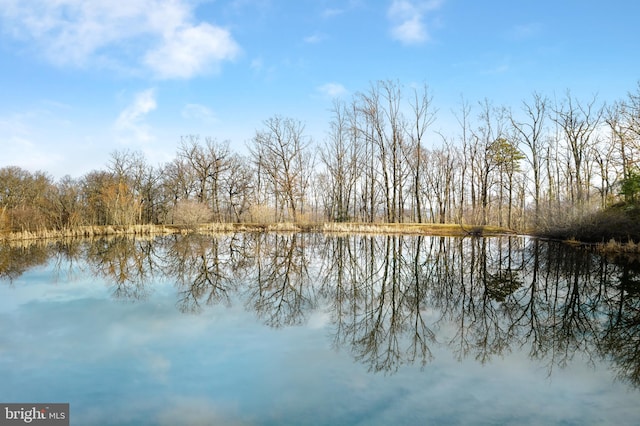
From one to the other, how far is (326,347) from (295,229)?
2572 centimetres

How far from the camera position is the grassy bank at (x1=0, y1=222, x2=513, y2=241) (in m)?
25.9

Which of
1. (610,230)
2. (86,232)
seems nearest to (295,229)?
(86,232)

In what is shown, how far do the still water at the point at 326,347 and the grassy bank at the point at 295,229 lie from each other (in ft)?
54.2

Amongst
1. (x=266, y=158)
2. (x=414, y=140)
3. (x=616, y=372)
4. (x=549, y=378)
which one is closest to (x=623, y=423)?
(x=549, y=378)

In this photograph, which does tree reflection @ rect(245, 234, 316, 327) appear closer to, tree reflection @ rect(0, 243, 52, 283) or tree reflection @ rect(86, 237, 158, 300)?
tree reflection @ rect(86, 237, 158, 300)

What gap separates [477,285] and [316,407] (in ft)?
22.0

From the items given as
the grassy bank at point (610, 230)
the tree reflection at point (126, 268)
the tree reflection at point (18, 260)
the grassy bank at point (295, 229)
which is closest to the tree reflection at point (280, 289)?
the tree reflection at point (126, 268)

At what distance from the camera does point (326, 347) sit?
16.5 ft

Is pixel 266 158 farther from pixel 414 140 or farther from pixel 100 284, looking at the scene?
pixel 100 284

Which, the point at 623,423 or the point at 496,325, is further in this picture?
the point at 496,325

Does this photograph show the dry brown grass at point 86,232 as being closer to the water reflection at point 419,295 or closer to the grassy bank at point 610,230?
the water reflection at point 419,295

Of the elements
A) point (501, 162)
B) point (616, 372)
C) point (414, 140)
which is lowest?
point (616, 372)

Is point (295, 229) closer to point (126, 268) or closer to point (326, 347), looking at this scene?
point (126, 268)

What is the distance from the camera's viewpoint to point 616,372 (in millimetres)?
4250
